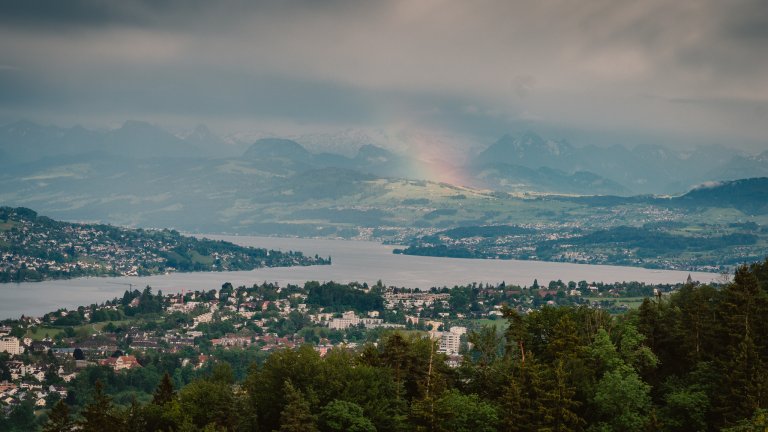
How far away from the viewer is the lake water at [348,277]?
378 feet

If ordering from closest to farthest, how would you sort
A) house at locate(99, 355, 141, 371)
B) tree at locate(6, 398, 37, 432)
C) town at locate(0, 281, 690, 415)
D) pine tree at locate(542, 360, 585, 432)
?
pine tree at locate(542, 360, 585, 432) < tree at locate(6, 398, 37, 432) < town at locate(0, 281, 690, 415) < house at locate(99, 355, 141, 371)

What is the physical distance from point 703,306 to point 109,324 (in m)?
63.7

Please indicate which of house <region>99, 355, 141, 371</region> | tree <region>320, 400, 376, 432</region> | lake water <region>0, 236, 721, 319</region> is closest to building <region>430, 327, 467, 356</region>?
house <region>99, 355, 141, 371</region>

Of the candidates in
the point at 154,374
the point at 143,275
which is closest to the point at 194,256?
the point at 143,275

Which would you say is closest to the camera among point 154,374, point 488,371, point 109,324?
point 488,371

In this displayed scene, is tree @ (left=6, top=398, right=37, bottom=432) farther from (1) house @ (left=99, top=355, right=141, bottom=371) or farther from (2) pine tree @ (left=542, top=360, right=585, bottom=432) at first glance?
(2) pine tree @ (left=542, top=360, right=585, bottom=432)

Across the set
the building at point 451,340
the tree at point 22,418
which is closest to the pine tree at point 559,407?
the tree at point 22,418

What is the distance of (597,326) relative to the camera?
121 feet

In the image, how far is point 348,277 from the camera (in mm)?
136125

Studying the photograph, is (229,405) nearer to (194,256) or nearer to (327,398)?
(327,398)

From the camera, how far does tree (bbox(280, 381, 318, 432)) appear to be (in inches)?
1161

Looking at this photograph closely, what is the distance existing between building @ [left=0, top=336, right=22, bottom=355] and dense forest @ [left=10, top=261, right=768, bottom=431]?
4093 centimetres

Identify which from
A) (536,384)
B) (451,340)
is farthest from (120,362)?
(536,384)

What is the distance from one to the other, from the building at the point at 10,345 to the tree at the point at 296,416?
162 feet
